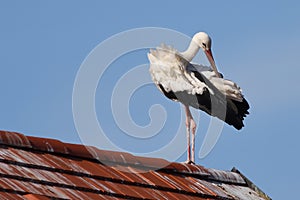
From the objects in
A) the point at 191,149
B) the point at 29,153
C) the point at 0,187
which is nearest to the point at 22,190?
the point at 0,187

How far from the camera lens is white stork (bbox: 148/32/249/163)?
10.9 meters

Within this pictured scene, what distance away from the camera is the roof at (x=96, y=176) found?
619 centimetres

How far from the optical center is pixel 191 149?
10.8m

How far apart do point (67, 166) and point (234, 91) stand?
4.24 m

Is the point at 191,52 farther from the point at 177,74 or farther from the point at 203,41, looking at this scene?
the point at 177,74

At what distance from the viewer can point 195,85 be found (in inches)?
440

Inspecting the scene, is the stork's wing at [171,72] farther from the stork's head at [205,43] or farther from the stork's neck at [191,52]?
the stork's head at [205,43]

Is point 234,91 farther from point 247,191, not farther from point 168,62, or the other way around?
point 247,191

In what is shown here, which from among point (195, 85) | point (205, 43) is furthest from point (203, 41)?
point (195, 85)

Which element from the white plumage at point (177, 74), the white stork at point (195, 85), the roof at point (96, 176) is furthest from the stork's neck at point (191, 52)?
the roof at point (96, 176)

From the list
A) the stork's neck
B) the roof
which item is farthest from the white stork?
the roof

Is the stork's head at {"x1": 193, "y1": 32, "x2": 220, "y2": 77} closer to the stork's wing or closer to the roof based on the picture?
the stork's wing

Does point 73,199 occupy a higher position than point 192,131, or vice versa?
point 192,131

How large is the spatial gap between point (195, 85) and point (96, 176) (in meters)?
4.55
